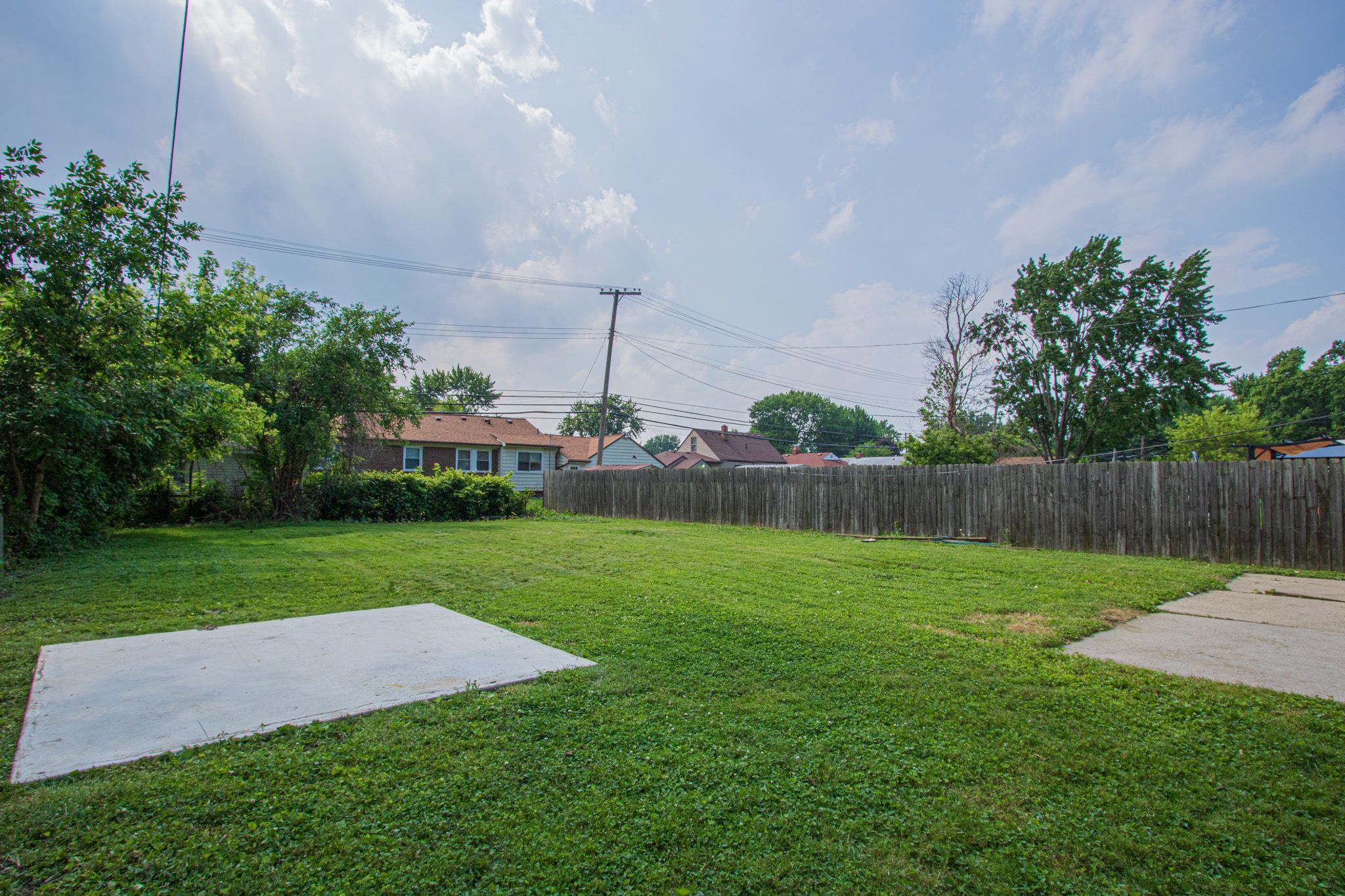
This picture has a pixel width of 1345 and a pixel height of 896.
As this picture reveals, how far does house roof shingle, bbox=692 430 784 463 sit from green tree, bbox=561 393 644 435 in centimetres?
1670

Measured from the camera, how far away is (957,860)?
1903 millimetres

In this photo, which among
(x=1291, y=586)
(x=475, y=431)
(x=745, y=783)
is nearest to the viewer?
(x=745, y=783)

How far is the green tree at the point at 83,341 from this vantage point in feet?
24.9

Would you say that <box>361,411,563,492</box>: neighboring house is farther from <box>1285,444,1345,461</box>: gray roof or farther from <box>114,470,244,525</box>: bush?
<box>1285,444,1345,461</box>: gray roof

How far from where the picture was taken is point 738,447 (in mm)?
48750

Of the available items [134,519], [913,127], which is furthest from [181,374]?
[913,127]

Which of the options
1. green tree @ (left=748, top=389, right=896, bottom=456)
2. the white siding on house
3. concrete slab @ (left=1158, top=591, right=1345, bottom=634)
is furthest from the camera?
green tree @ (left=748, top=389, right=896, bottom=456)

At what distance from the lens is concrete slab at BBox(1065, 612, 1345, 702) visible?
3623mm

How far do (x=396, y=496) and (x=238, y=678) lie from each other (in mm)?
14279

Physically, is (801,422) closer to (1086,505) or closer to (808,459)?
(808,459)

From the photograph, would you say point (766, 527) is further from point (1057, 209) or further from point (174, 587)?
point (174, 587)

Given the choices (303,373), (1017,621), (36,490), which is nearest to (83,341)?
(36,490)

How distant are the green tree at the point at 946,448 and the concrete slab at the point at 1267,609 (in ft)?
43.9

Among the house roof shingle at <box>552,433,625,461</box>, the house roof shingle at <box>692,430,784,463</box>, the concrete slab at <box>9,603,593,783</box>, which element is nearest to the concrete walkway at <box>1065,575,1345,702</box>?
the concrete slab at <box>9,603,593,783</box>
